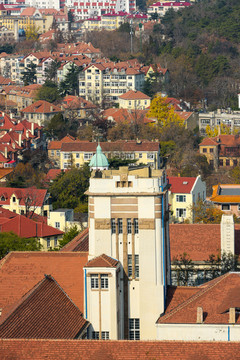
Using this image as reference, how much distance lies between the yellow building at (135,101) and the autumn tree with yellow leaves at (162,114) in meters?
5.63

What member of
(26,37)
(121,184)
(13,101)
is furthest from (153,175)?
(26,37)

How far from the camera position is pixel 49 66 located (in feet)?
464

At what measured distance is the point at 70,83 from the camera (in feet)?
431

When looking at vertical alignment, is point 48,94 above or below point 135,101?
above

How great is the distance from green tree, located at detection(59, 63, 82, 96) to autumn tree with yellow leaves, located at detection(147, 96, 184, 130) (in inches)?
679

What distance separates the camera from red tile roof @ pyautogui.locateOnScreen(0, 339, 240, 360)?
1167 inches

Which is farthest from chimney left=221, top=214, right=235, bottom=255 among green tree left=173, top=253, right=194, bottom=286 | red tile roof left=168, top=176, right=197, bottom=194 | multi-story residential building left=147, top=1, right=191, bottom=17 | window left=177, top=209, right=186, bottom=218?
multi-story residential building left=147, top=1, right=191, bottom=17

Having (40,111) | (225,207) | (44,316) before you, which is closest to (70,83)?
(40,111)

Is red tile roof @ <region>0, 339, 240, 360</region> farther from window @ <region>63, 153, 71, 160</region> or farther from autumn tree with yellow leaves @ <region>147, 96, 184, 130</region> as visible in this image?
autumn tree with yellow leaves @ <region>147, 96, 184, 130</region>

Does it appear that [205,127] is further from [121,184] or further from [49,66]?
[121,184]

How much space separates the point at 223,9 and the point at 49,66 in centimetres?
2313

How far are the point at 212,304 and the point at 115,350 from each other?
5745 millimetres

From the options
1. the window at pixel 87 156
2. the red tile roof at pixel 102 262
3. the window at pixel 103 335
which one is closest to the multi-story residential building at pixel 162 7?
the window at pixel 87 156

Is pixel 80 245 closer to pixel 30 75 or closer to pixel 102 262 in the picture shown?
pixel 102 262
